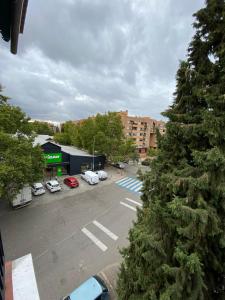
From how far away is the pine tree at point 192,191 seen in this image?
3545mm

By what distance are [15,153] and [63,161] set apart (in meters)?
10.8

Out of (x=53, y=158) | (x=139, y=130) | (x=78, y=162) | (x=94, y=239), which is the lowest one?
(x=94, y=239)

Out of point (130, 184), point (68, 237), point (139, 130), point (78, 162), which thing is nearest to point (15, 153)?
point (68, 237)

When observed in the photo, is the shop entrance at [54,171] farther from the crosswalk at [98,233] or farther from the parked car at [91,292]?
the parked car at [91,292]

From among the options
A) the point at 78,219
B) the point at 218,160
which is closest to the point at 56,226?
the point at 78,219

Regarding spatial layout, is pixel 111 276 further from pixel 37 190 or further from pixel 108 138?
pixel 108 138

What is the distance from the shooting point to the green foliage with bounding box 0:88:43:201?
33.4 ft

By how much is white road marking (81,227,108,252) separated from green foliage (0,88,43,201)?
17.7 feet

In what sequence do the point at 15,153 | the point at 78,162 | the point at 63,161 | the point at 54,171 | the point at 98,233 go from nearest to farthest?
the point at 15,153 < the point at 98,233 < the point at 63,161 < the point at 54,171 < the point at 78,162

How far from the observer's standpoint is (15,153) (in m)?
10.7

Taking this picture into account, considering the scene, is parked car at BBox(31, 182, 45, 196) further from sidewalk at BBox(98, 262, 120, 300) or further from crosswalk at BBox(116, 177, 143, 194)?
sidewalk at BBox(98, 262, 120, 300)

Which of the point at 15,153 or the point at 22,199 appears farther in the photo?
the point at 22,199

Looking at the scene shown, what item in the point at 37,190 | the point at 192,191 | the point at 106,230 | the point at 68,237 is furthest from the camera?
the point at 37,190

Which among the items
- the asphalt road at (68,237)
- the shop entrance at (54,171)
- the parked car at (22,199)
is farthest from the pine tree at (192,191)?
the shop entrance at (54,171)
